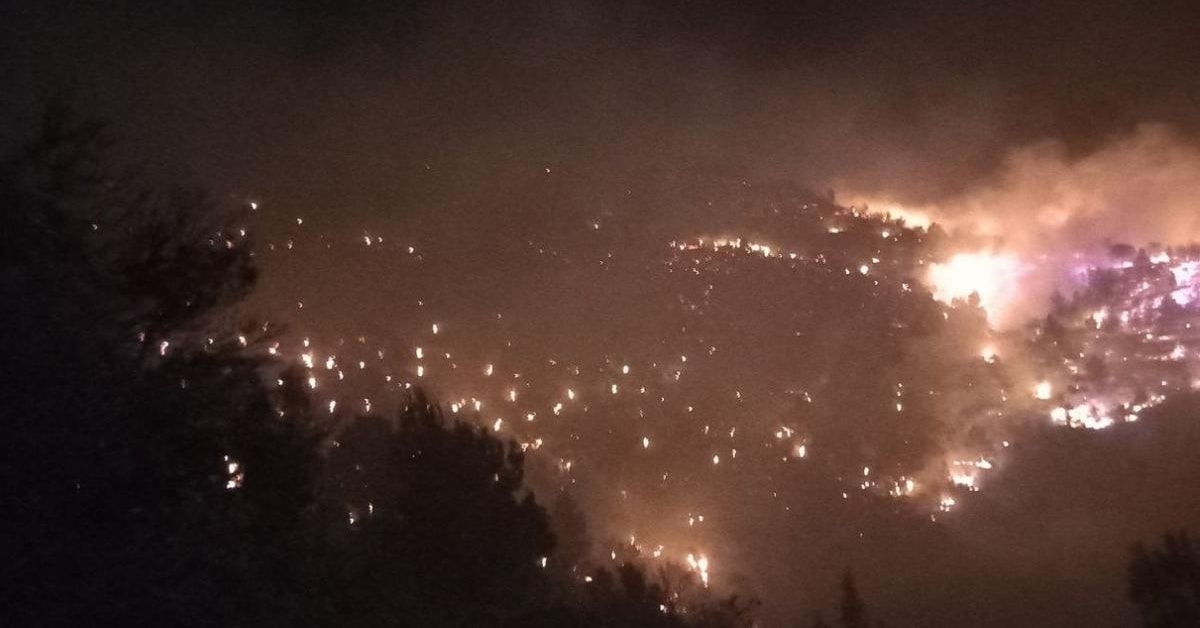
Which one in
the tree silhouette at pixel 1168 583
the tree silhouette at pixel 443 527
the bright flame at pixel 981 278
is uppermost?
the bright flame at pixel 981 278

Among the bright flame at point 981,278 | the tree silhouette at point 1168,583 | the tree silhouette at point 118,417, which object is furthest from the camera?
the bright flame at point 981,278

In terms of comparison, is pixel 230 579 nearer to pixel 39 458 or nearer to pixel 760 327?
pixel 39 458

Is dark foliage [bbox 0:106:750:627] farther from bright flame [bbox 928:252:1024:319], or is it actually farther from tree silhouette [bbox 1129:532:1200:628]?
bright flame [bbox 928:252:1024:319]

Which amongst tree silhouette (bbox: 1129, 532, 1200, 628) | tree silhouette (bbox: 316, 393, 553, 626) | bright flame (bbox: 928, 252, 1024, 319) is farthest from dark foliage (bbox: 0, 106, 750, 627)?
bright flame (bbox: 928, 252, 1024, 319)

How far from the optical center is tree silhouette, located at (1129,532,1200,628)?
50.9 feet

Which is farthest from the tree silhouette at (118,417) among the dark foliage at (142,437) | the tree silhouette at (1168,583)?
the tree silhouette at (1168,583)

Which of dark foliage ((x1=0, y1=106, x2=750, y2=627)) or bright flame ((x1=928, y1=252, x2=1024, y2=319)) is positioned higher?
bright flame ((x1=928, y1=252, x2=1024, y2=319))

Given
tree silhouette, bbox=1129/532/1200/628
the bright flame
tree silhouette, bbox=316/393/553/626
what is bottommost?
tree silhouette, bbox=1129/532/1200/628

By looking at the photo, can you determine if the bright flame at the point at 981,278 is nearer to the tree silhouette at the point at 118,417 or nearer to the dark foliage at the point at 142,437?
the dark foliage at the point at 142,437

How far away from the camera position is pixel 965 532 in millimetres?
54469

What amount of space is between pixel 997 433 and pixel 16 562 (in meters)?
61.5

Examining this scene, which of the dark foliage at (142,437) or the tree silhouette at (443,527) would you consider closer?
the dark foliage at (142,437)

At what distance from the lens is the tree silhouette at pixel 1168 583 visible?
50.9 ft

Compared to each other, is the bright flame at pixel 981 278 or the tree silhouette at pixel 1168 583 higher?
the bright flame at pixel 981 278
